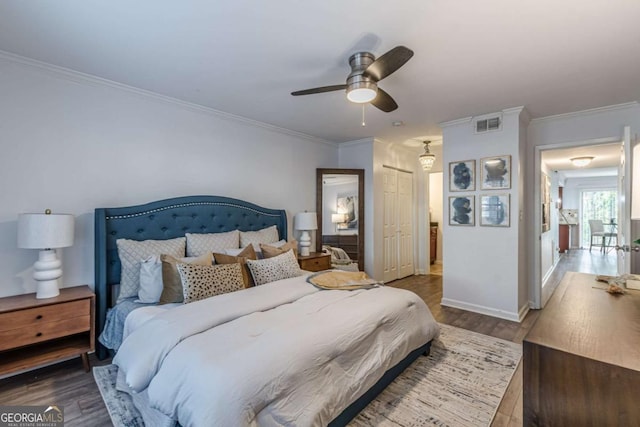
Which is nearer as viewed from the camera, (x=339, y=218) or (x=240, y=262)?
(x=240, y=262)

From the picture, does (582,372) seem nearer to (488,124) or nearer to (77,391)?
(77,391)

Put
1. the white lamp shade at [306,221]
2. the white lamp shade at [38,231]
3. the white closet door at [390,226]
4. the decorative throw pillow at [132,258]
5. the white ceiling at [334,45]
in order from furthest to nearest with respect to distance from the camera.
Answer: the white closet door at [390,226], the white lamp shade at [306,221], the decorative throw pillow at [132,258], the white lamp shade at [38,231], the white ceiling at [334,45]

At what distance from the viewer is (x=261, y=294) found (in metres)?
2.33

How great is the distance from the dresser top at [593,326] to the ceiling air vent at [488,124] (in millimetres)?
2512

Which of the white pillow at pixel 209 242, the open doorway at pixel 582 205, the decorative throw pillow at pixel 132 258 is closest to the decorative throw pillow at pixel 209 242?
the white pillow at pixel 209 242

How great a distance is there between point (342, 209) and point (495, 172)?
7.34ft

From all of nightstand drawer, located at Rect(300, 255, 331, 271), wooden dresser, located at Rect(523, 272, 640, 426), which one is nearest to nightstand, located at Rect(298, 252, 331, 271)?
nightstand drawer, located at Rect(300, 255, 331, 271)

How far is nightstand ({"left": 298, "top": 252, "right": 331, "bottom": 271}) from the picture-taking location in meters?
4.01

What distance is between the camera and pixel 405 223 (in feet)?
19.1

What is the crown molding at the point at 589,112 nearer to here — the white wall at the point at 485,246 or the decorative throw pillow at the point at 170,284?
the white wall at the point at 485,246

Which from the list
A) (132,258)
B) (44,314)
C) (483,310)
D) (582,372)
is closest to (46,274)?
(44,314)

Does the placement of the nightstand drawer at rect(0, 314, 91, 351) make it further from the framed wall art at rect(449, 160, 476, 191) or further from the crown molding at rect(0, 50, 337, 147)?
the framed wall art at rect(449, 160, 476, 191)

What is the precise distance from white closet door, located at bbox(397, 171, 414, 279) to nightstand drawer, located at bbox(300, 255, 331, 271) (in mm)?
1900

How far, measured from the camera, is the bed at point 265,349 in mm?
1376
